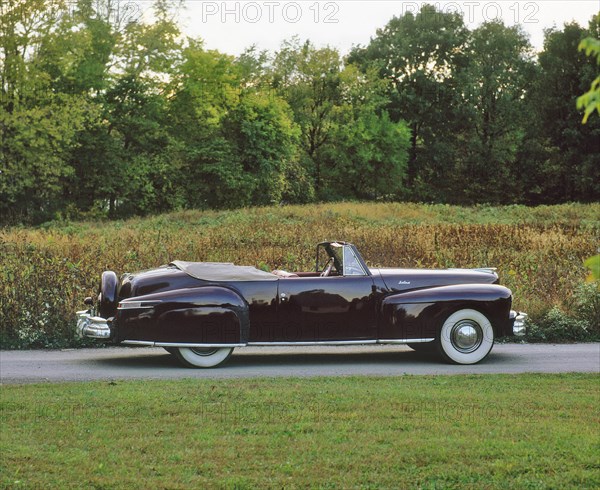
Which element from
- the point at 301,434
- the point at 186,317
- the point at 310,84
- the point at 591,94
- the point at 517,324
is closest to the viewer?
the point at 591,94

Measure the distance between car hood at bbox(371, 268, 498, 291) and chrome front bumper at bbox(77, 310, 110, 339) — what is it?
322 cm

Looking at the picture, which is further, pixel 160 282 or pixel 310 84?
pixel 310 84

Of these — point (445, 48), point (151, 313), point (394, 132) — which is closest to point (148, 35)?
point (394, 132)

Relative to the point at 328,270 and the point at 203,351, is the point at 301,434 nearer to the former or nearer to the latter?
the point at 203,351

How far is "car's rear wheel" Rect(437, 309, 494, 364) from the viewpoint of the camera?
10.5 meters

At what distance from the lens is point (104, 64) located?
4628 cm

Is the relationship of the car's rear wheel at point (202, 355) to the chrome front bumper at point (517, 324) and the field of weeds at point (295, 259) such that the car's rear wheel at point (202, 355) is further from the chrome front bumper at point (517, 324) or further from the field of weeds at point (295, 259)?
the chrome front bumper at point (517, 324)

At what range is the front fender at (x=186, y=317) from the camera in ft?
32.4

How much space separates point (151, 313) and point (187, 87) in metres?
40.3

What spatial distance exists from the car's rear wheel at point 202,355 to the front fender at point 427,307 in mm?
1878

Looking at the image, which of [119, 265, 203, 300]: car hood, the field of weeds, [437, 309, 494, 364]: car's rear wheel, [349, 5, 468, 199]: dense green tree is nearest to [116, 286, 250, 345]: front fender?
[119, 265, 203, 300]: car hood

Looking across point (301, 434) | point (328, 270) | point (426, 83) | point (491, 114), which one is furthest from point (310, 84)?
point (301, 434)

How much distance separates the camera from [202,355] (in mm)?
10273

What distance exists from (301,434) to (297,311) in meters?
3.85
